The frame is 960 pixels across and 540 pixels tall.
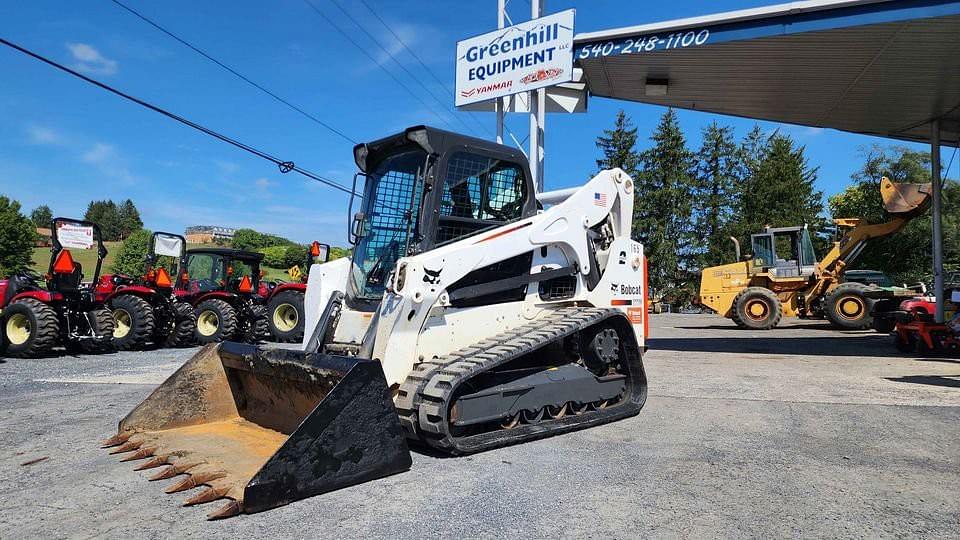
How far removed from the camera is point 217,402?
5.01 metres

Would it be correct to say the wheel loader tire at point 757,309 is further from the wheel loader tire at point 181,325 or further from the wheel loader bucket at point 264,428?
the wheel loader bucket at point 264,428

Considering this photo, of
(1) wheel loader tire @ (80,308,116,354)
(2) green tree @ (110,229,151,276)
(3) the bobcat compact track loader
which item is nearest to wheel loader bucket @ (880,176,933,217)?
(3) the bobcat compact track loader

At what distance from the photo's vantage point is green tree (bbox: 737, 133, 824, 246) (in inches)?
1494

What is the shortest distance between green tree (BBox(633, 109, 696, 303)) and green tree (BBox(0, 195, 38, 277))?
66523mm

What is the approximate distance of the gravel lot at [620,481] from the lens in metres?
3.12

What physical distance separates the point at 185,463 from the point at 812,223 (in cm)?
4228

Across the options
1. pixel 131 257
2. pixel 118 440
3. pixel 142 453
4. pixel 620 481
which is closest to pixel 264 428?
pixel 142 453

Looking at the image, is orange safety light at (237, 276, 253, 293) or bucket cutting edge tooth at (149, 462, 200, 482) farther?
orange safety light at (237, 276, 253, 293)

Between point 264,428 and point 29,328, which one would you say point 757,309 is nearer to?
point 264,428

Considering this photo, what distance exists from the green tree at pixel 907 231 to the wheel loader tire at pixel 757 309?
16.8 meters

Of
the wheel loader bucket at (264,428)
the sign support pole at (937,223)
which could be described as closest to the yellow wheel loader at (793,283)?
the sign support pole at (937,223)

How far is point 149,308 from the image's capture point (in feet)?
38.9

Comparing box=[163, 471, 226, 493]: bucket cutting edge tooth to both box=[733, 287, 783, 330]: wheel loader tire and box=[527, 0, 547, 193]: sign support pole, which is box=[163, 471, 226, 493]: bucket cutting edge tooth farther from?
box=[733, 287, 783, 330]: wheel loader tire

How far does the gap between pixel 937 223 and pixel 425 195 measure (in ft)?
46.5
